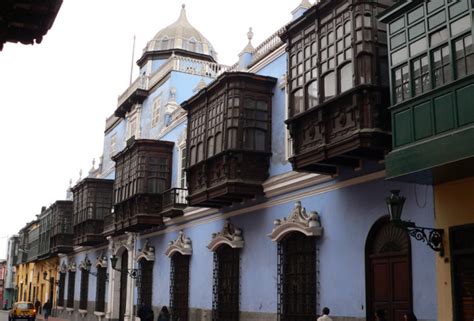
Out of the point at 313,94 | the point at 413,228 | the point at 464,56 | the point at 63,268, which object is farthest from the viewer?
the point at 63,268

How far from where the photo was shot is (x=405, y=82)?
39.8ft

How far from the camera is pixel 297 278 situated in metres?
16.8

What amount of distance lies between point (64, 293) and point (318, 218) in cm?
3050

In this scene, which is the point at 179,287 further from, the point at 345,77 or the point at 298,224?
the point at 345,77

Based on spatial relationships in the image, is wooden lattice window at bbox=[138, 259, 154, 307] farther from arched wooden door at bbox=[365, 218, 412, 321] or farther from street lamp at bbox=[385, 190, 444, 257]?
street lamp at bbox=[385, 190, 444, 257]

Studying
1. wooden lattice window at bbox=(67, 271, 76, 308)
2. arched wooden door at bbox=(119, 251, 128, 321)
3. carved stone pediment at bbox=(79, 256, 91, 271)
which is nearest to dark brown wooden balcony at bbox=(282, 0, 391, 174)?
arched wooden door at bbox=(119, 251, 128, 321)

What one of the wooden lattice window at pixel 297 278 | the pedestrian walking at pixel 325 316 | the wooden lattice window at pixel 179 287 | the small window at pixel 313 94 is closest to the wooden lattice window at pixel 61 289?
the wooden lattice window at pixel 179 287

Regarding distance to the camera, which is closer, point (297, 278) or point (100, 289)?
point (297, 278)

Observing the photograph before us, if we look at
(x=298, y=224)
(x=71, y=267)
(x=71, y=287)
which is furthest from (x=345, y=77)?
(x=71, y=287)

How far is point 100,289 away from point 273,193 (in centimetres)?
1827

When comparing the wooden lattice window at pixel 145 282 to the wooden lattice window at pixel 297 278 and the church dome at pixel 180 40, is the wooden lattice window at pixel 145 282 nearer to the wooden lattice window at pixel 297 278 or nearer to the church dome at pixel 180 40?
the wooden lattice window at pixel 297 278

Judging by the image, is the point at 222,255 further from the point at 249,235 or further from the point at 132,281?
the point at 132,281

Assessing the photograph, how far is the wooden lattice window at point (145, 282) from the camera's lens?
1032 inches

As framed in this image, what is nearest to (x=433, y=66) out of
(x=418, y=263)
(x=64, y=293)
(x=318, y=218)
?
(x=418, y=263)
